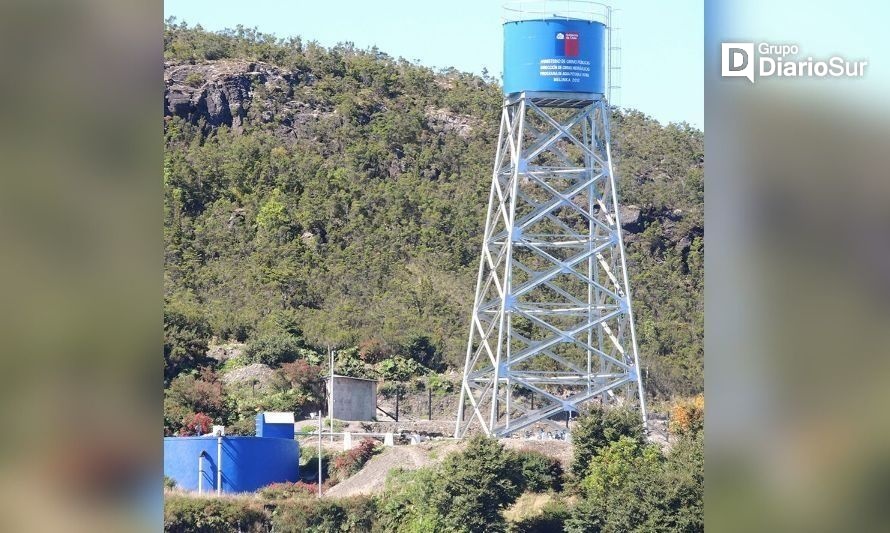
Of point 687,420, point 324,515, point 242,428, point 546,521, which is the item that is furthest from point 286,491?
point 687,420

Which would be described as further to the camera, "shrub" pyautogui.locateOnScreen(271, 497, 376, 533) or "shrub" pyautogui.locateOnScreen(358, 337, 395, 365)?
"shrub" pyautogui.locateOnScreen(358, 337, 395, 365)

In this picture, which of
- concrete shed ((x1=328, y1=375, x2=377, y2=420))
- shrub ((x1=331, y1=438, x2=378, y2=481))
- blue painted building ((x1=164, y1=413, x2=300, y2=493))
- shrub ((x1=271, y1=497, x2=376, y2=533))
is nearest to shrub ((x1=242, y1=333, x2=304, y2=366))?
Answer: concrete shed ((x1=328, y1=375, x2=377, y2=420))

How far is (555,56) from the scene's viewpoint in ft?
81.6

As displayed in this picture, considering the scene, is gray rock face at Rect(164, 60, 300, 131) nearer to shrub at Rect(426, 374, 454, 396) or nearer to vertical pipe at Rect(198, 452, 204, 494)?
shrub at Rect(426, 374, 454, 396)

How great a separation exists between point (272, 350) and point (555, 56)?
39.2ft

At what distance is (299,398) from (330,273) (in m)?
9.86

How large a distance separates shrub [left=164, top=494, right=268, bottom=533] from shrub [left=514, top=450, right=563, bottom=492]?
426 centimetres

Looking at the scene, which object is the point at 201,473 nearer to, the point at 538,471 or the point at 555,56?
the point at 538,471

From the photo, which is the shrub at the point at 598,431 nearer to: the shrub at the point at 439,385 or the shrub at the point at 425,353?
the shrub at the point at 439,385

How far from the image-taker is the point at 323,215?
1761 inches
